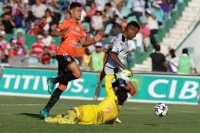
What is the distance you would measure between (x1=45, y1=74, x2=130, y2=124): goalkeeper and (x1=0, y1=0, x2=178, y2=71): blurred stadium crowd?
13.2 meters

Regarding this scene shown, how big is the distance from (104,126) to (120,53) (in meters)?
2.25

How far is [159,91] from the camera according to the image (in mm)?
23281

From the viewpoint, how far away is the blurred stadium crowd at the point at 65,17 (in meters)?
29.0

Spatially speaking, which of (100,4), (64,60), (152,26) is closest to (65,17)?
(100,4)

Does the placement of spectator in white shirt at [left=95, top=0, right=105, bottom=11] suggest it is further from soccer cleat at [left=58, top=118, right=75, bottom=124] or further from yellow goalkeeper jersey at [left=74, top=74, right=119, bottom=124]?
soccer cleat at [left=58, top=118, right=75, bottom=124]

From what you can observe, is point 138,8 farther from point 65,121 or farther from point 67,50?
point 65,121

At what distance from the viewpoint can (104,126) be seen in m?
13.3

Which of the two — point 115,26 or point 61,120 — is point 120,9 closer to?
point 115,26

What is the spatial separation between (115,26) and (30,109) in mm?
11999

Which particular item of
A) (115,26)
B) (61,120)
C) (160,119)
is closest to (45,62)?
(115,26)

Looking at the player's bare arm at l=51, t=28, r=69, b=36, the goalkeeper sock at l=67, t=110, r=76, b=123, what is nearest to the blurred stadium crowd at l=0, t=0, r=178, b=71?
the player's bare arm at l=51, t=28, r=69, b=36

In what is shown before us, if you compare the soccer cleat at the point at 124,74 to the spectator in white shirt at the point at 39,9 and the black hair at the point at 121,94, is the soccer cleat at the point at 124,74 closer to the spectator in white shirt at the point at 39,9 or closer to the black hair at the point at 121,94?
the black hair at the point at 121,94

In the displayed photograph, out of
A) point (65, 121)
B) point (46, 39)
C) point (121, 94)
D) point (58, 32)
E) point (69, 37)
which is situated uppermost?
point (58, 32)

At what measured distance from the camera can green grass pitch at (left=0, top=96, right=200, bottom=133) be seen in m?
12.6
